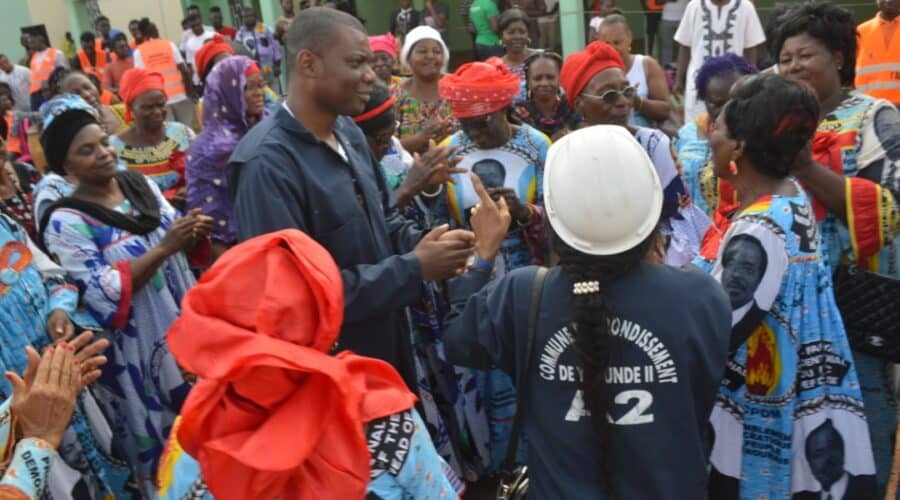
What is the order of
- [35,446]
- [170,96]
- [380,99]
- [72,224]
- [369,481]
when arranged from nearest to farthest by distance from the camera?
[369,481], [35,446], [72,224], [380,99], [170,96]

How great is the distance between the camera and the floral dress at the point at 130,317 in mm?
3174

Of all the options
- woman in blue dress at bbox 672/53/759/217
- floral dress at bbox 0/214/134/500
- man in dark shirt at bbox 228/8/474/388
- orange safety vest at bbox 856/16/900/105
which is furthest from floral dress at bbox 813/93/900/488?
orange safety vest at bbox 856/16/900/105

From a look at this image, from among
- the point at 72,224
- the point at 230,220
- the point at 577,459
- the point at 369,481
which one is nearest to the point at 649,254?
the point at 577,459

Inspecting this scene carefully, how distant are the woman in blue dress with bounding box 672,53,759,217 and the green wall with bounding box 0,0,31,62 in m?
19.4

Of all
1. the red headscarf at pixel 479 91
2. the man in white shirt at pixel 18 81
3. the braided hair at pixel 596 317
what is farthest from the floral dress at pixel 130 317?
the man in white shirt at pixel 18 81

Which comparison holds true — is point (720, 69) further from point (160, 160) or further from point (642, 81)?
point (160, 160)

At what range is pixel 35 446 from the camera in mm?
1943

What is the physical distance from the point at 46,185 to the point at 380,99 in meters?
1.54

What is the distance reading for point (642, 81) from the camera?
17.8 feet

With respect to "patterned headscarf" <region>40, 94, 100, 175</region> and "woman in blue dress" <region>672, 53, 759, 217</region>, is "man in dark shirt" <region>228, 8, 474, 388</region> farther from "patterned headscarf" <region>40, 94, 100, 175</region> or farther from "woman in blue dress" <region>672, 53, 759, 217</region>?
"woman in blue dress" <region>672, 53, 759, 217</region>

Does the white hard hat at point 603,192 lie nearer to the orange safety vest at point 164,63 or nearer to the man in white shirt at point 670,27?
the man in white shirt at point 670,27

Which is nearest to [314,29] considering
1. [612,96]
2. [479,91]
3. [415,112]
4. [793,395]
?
[479,91]

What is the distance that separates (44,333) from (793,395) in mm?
2678

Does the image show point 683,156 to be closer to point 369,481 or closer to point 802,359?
point 802,359
